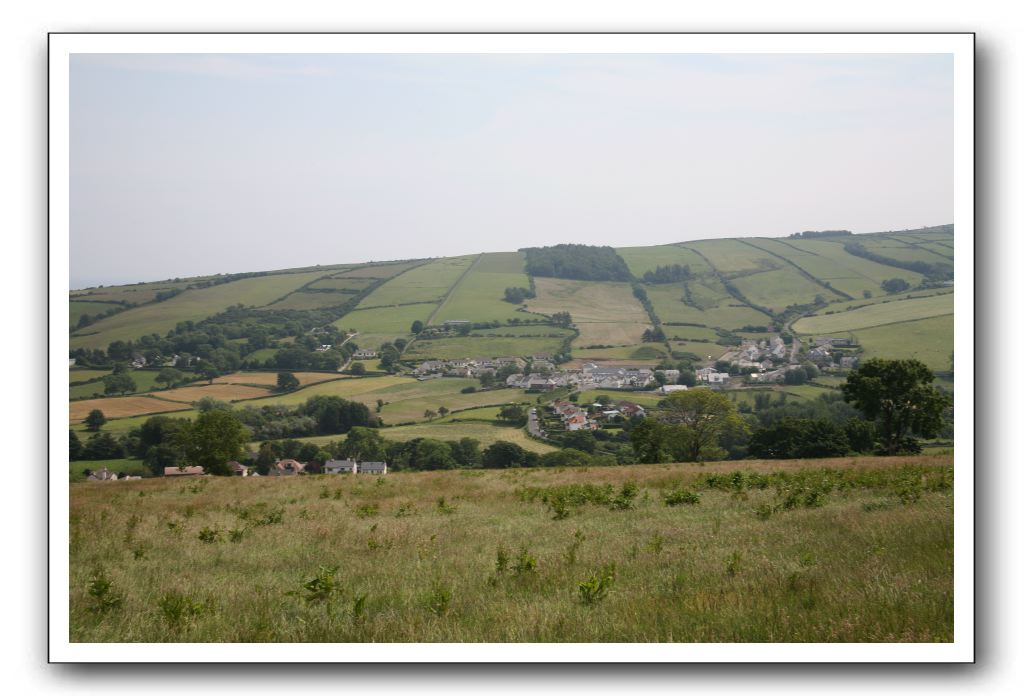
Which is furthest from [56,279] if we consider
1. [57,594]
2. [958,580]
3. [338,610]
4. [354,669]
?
[958,580]

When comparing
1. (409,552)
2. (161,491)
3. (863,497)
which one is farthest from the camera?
(161,491)

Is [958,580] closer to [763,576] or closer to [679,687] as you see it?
[763,576]

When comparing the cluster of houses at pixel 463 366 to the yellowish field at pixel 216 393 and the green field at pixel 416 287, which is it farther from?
the yellowish field at pixel 216 393

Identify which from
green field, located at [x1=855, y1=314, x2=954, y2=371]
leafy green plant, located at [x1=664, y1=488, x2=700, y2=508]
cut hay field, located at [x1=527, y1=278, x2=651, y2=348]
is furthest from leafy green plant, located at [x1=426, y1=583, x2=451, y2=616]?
cut hay field, located at [x1=527, y1=278, x2=651, y2=348]

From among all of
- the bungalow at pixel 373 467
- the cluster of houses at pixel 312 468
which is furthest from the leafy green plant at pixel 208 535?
the bungalow at pixel 373 467

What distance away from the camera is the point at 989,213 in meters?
6.07

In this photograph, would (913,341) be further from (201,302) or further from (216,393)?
(216,393)

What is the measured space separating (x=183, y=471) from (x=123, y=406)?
9536 millimetres

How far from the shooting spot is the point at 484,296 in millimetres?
24562

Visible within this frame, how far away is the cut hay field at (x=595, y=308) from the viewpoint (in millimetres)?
24734
